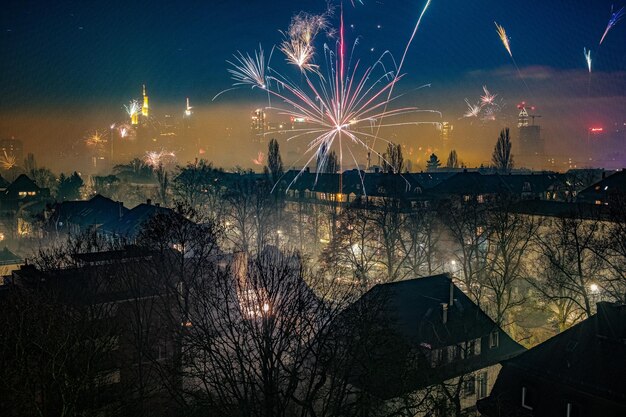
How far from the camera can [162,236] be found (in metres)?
23.2

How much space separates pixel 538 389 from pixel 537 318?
16596 millimetres

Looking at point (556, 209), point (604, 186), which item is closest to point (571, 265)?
point (556, 209)

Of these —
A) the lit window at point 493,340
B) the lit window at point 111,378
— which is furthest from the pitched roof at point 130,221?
Result: the lit window at point 493,340

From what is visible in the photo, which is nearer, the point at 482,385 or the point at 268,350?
the point at 268,350

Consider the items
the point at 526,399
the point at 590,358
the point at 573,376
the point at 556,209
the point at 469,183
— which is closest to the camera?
the point at 573,376

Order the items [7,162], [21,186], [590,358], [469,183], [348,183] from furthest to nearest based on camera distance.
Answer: [7,162] < [21,186] < [348,183] < [469,183] < [590,358]

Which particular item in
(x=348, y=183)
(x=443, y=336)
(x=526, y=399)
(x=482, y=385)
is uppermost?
(x=348, y=183)

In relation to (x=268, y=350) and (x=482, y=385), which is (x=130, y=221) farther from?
(x=268, y=350)

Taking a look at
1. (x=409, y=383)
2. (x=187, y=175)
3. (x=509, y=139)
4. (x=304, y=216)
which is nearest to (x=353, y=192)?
(x=304, y=216)

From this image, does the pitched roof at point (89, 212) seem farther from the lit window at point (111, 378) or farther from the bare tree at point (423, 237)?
the lit window at point (111, 378)

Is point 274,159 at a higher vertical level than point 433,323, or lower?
higher

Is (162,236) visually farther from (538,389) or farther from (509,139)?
(509,139)

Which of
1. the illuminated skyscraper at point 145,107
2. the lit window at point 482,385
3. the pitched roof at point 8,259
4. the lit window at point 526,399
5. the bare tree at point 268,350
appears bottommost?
the lit window at point 482,385

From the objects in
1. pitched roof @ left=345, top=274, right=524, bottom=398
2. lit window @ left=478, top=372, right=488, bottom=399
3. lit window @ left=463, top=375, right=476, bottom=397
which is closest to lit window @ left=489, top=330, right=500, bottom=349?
pitched roof @ left=345, top=274, right=524, bottom=398
